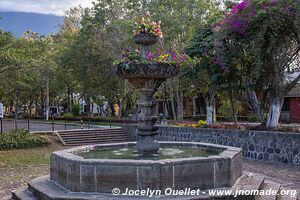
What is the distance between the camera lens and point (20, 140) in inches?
776

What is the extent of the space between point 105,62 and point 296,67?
57.6ft

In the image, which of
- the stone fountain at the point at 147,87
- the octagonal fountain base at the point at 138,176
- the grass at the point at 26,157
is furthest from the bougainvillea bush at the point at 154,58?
the grass at the point at 26,157

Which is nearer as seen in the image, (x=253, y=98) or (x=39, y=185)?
(x=39, y=185)

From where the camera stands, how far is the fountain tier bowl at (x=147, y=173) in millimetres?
6715

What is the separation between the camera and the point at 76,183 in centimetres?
709

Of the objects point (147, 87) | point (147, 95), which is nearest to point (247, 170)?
point (147, 95)

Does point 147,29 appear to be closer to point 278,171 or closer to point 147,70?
point 147,70

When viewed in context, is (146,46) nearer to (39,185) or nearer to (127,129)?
(39,185)

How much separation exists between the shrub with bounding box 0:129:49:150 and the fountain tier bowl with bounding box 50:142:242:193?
12809 millimetres

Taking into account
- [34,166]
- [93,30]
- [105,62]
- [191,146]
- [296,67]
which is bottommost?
[34,166]

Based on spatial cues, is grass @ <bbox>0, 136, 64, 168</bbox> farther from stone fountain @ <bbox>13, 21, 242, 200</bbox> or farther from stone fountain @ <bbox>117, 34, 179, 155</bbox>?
stone fountain @ <bbox>117, 34, 179, 155</bbox>

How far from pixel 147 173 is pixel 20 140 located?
14575mm

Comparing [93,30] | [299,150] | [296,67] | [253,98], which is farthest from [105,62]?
[299,150]

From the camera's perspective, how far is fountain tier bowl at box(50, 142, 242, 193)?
22.0ft
